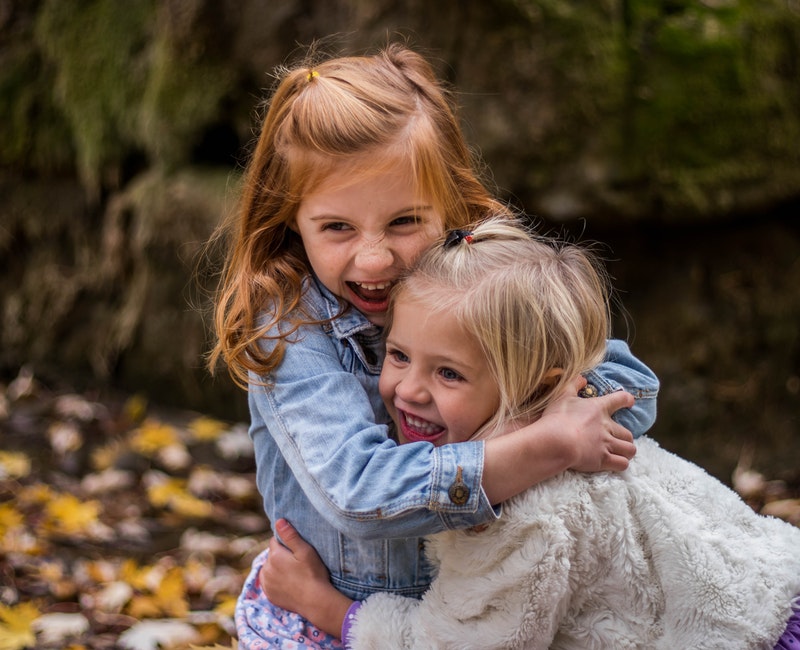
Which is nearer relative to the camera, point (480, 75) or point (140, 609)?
point (140, 609)

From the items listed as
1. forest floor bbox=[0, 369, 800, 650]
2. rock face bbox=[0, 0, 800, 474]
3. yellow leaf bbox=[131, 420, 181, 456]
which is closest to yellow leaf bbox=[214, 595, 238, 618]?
forest floor bbox=[0, 369, 800, 650]

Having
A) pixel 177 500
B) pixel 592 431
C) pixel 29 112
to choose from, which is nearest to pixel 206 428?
pixel 177 500

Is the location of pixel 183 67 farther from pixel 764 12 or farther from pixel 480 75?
pixel 764 12

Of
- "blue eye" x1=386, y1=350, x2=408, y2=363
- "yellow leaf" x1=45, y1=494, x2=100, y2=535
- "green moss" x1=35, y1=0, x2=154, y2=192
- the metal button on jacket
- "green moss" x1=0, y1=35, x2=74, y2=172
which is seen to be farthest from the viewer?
"green moss" x1=0, y1=35, x2=74, y2=172

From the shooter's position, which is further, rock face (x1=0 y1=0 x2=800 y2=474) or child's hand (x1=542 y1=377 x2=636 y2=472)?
rock face (x1=0 y1=0 x2=800 y2=474)

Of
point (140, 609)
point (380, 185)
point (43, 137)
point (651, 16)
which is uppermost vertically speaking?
point (651, 16)

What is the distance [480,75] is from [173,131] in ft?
5.34

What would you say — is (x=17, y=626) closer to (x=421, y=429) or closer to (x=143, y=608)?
(x=143, y=608)

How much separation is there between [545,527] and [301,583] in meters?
0.62

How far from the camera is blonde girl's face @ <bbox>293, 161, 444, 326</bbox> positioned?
1948 mm

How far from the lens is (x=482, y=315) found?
1.82 m

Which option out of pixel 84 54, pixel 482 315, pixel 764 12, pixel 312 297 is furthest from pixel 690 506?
pixel 84 54

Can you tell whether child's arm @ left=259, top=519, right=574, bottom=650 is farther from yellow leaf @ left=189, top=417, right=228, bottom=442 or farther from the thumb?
yellow leaf @ left=189, top=417, right=228, bottom=442

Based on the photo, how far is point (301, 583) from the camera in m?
2.08
